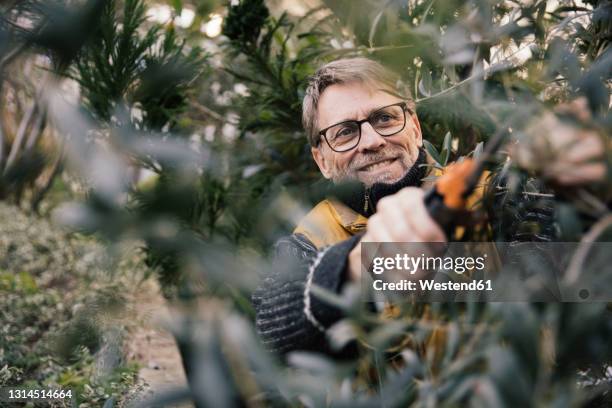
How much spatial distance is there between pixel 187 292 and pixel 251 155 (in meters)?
1.30

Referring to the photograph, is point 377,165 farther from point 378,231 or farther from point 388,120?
point 378,231

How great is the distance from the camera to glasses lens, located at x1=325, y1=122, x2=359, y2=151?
0.96 m

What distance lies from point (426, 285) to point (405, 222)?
0.33 ft

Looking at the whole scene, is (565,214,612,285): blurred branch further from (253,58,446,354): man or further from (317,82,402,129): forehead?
(317,82,402,129): forehead

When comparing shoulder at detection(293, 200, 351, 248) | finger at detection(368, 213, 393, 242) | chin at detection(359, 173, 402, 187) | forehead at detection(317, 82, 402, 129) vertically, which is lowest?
finger at detection(368, 213, 393, 242)

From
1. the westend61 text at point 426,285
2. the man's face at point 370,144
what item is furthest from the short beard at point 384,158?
the westend61 text at point 426,285

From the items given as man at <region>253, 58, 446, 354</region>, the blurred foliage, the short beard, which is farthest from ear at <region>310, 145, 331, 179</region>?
the blurred foliage

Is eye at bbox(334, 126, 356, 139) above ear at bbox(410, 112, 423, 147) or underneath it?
underneath

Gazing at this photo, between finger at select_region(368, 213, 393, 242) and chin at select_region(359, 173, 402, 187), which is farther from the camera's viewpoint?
chin at select_region(359, 173, 402, 187)

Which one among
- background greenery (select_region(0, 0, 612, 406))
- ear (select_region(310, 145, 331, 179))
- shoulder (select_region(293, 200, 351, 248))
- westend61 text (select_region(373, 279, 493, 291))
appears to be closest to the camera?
background greenery (select_region(0, 0, 612, 406))

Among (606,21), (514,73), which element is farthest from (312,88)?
(606,21)

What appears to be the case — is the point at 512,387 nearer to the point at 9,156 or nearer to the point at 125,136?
the point at 125,136

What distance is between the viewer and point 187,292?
15.2 inches

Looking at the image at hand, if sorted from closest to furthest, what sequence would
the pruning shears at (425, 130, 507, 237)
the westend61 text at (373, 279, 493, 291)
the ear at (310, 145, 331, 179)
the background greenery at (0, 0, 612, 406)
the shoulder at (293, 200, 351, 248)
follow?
the background greenery at (0, 0, 612, 406) → the pruning shears at (425, 130, 507, 237) → the westend61 text at (373, 279, 493, 291) → the shoulder at (293, 200, 351, 248) → the ear at (310, 145, 331, 179)
